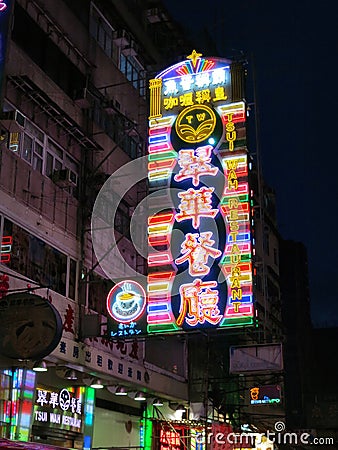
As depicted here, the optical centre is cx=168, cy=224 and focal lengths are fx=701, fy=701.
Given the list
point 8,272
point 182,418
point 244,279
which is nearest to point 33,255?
point 8,272

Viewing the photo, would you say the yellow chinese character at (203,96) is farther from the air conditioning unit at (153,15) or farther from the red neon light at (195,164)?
the air conditioning unit at (153,15)

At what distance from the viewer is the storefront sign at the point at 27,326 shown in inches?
517

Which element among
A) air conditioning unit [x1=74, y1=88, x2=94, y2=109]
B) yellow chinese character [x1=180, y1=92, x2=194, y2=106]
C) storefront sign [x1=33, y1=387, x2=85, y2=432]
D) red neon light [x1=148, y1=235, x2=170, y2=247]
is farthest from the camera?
air conditioning unit [x1=74, y1=88, x2=94, y2=109]

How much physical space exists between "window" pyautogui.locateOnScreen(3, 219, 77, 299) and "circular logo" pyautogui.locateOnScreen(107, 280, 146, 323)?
1437mm

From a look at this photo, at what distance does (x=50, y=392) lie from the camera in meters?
15.9

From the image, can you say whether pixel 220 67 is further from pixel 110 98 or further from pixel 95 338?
pixel 95 338

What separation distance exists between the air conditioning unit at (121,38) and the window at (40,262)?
8673mm

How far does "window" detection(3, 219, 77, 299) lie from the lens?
1520cm

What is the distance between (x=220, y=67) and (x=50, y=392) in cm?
935

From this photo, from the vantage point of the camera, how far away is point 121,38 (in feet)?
75.3

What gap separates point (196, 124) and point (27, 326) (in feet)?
23.9

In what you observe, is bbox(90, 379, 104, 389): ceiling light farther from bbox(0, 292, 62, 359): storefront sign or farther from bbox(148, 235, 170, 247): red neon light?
bbox(0, 292, 62, 359): storefront sign

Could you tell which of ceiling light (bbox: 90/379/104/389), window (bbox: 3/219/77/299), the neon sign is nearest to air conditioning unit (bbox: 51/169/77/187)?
window (bbox: 3/219/77/299)

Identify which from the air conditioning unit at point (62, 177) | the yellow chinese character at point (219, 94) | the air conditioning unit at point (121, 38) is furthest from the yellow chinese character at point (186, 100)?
the air conditioning unit at point (121, 38)
